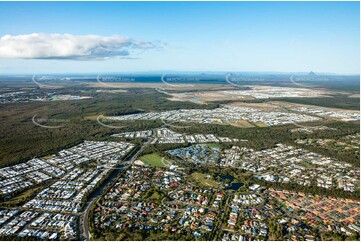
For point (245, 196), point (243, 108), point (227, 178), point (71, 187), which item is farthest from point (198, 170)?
point (243, 108)

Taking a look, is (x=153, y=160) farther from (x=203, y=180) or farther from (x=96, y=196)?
(x=96, y=196)

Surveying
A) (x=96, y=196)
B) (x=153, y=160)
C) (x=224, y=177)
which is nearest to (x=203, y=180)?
(x=224, y=177)

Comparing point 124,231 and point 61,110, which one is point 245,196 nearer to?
point 124,231

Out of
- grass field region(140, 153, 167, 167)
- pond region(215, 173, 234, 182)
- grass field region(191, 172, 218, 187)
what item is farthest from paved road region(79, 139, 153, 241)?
pond region(215, 173, 234, 182)

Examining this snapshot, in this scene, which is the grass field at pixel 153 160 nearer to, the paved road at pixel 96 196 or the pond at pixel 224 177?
the paved road at pixel 96 196

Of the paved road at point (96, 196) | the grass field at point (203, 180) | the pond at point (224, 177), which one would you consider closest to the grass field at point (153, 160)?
the paved road at point (96, 196)

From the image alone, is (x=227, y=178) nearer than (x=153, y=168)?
Yes

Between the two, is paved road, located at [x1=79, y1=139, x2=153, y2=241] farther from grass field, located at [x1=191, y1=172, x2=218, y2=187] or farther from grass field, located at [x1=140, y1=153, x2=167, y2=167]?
grass field, located at [x1=191, y1=172, x2=218, y2=187]
